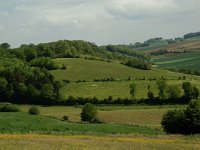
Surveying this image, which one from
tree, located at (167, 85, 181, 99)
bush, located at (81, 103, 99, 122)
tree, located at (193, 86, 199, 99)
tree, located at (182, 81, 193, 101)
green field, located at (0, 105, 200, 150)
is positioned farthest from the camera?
tree, located at (193, 86, 199, 99)

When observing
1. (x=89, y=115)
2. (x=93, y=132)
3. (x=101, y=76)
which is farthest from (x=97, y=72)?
(x=93, y=132)

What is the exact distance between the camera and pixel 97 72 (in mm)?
167750

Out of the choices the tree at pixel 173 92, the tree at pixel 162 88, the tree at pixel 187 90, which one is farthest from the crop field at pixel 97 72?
the tree at pixel 173 92

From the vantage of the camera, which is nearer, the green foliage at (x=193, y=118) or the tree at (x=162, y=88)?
the green foliage at (x=193, y=118)

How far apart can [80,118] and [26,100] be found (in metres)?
41.7

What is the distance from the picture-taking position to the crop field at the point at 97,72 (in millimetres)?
160125

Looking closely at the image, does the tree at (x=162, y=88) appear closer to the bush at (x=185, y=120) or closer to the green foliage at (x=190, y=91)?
the green foliage at (x=190, y=91)

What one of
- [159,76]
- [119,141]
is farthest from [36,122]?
[159,76]

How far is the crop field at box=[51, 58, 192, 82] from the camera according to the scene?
16012 cm

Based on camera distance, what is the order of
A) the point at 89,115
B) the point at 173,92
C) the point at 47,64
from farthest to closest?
the point at 47,64, the point at 173,92, the point at 89,115

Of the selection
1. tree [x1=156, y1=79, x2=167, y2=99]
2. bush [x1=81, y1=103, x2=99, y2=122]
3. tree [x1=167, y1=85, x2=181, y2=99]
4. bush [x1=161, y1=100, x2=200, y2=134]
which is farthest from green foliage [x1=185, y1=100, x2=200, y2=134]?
tree [x1=156, y1=79, x2=167, y2=99]

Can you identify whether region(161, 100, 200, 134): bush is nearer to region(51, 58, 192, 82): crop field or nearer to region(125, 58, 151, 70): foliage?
region(51, 58, 192, 82): crop field

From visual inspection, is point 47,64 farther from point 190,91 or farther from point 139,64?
point 190,91

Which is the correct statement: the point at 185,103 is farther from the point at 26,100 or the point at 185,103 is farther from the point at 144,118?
the point at 26,100
